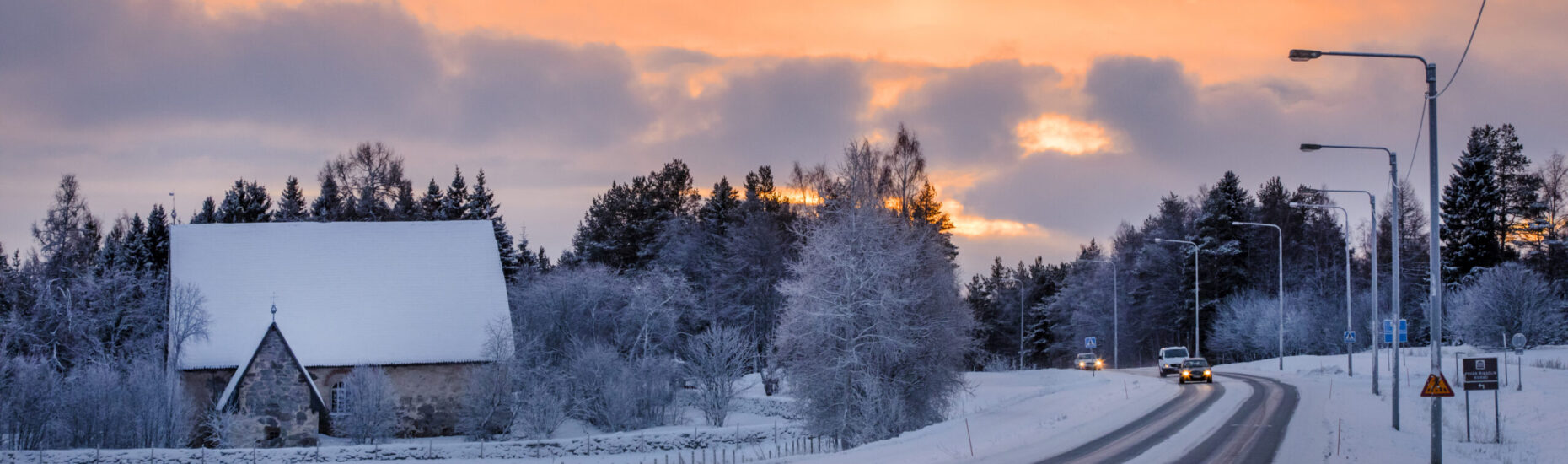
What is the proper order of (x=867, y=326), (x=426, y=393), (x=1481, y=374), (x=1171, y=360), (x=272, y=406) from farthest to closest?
(x=1171, y=360) → (x=426, y=393) → (x=272, y=406) → (x=867, y=326) → (x=1481, y=374)

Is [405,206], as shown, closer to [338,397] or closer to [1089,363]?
[338,397]

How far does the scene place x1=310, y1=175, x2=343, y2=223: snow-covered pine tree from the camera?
2963 inches

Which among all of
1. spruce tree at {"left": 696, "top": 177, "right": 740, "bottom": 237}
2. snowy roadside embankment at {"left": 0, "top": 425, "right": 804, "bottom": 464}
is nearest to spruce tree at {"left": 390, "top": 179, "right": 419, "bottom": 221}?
spruce tree at {"left": 696, "top": 177, "right": 740, "bottom": 237}

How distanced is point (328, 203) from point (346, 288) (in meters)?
32.2

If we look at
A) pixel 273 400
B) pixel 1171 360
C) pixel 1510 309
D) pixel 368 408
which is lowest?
pixel 368 408

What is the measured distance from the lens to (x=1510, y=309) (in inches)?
2352

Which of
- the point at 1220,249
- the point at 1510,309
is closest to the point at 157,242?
the point at 1220,249

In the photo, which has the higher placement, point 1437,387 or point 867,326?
point 867,326

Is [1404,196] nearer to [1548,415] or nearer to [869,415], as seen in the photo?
[1548,415]

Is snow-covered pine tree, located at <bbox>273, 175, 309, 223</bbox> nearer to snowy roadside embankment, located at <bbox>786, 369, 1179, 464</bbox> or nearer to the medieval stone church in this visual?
the medieval stone church

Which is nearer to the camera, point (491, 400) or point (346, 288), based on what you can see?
point (491, 400)

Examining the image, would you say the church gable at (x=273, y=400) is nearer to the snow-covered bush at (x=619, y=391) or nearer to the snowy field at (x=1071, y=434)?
the snowy field at (x=1071, y=434)

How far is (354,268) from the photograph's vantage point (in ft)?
159

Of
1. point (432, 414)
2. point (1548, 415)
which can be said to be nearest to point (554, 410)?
point (432, 414)
